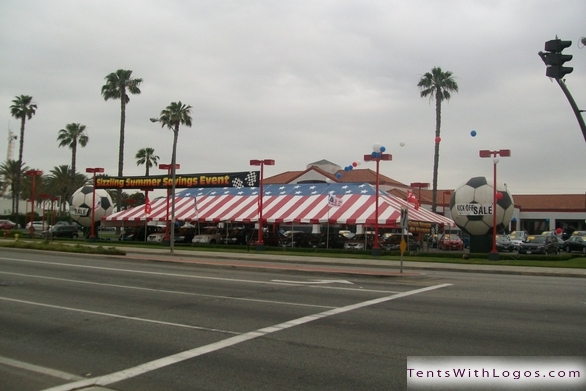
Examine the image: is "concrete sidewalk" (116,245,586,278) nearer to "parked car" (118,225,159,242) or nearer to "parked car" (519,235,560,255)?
"parked car" (519,235,560,255)

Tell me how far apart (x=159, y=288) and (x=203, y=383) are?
887 centimetres

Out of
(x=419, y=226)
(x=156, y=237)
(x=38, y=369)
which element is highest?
(x=419, y=226)

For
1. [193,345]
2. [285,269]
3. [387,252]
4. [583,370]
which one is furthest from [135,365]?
[387,252]

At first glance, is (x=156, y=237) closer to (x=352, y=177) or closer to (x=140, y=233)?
(x=140, y=233)

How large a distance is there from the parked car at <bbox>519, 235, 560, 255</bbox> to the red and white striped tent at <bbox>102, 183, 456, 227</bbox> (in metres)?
5.32

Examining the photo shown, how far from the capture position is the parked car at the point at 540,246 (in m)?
37.9

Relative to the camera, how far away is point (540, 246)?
37.9 m

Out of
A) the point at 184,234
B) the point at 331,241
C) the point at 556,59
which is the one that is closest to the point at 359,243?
the point at 331,241

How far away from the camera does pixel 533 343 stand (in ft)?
28.0

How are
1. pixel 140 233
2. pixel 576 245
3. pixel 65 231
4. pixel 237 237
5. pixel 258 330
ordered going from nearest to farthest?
pixel 258 330, pixel 576 245, pixel 237 237, pixel 140 233, pixel 65 231

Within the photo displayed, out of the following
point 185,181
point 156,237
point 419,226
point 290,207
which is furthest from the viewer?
point 156,237

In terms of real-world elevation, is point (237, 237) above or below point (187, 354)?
above

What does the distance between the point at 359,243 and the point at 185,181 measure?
14.5m

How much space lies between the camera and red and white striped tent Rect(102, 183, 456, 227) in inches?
1442
